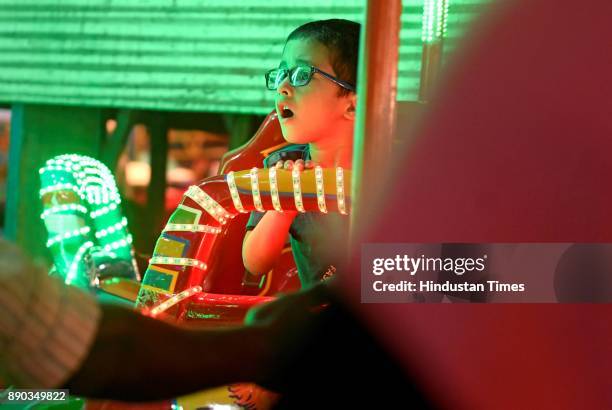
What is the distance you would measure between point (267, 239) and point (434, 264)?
0.61 meters

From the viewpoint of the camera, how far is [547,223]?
0.93 metres

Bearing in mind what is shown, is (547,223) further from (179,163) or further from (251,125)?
(179,163)

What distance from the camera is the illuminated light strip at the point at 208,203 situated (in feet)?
4.51

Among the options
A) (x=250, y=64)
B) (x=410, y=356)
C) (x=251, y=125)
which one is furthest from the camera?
(x=251, y=125)

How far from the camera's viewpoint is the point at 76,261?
177cm

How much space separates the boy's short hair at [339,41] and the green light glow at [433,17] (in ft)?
1.41

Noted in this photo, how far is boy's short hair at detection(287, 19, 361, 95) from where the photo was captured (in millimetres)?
1439

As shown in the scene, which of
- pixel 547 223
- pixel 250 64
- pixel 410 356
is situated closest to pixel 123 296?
pixel 250 64

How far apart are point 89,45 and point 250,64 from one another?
0.55 metres

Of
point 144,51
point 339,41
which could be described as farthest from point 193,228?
point 144,51

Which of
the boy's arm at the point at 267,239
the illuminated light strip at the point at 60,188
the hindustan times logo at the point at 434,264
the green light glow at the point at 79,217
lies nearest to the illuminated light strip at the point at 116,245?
the green light glow at the point at 79,217

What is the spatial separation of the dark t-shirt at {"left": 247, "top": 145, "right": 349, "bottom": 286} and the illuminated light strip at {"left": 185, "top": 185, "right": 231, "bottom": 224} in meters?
0.15

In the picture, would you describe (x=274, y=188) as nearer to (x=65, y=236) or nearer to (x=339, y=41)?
(x=339, y=41)

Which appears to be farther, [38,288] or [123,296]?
[123,296]
